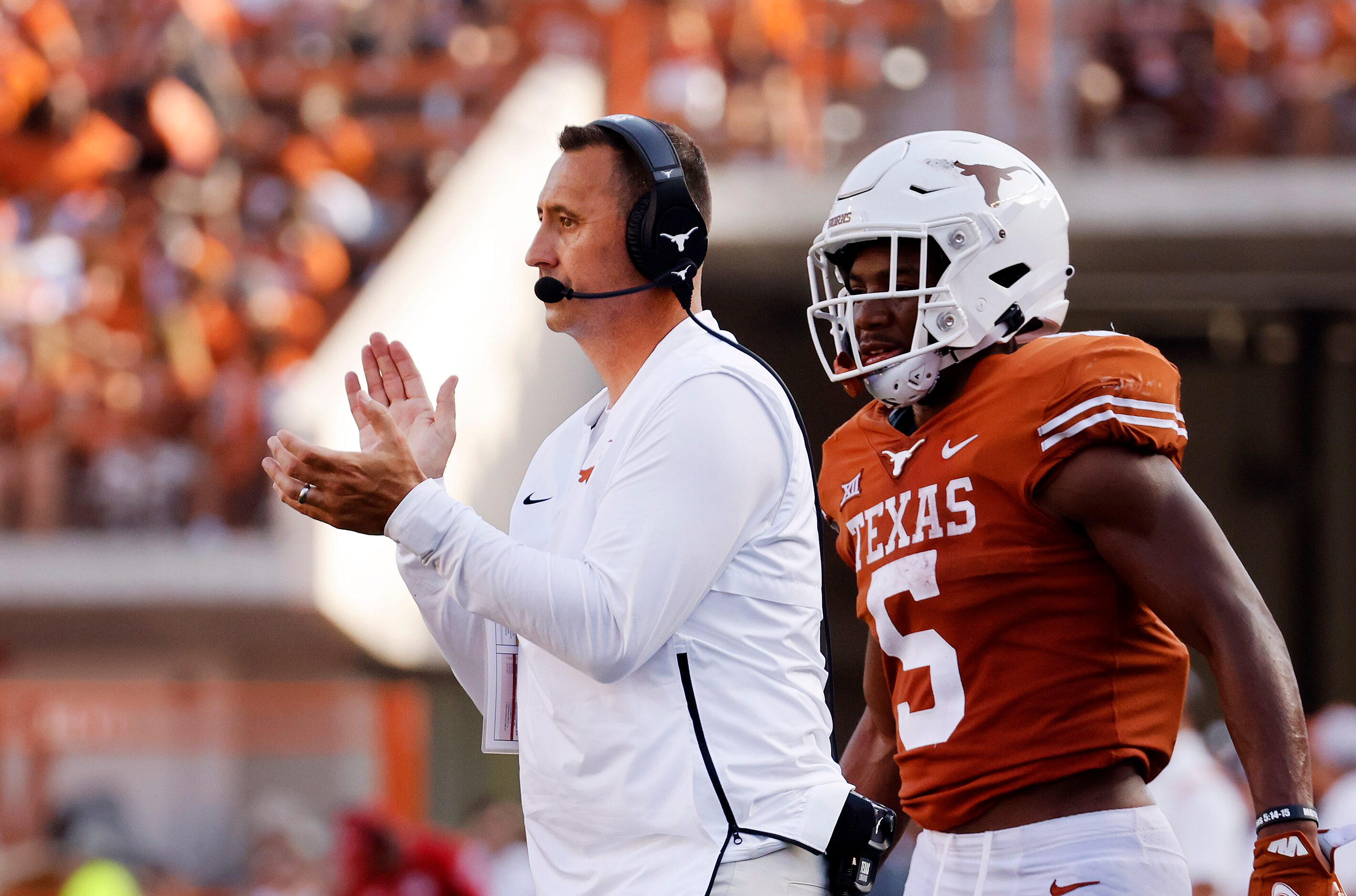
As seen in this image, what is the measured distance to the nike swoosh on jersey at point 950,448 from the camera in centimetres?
230

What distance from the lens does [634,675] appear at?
7.31 feet

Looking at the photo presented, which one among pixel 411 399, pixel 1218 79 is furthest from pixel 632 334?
pixel 1218 79

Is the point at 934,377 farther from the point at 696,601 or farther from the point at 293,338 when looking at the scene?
the point at 293,338

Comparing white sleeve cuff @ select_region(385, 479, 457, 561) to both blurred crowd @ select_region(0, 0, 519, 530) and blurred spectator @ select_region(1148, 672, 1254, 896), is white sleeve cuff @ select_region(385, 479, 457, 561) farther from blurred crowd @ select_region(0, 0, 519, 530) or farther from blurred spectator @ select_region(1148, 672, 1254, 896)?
blurred crowd @ select_region(0, 0, 519, 530)

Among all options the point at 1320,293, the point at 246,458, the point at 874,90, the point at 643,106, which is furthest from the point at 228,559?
the point at 1320,293

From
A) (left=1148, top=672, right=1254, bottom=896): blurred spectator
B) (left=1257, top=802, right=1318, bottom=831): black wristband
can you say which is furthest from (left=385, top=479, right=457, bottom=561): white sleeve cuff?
(left=1148, top=672, right=1254, bottom=896): blurred spectator

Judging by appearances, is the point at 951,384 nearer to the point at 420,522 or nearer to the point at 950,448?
the point at 950,448

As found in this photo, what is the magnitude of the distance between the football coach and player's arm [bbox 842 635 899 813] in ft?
0.98

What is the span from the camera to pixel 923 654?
234 centimetres

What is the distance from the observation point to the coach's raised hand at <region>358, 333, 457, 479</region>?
2527 millimetres

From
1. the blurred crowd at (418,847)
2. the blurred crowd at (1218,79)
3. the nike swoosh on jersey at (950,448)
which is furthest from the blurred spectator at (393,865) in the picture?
the blurred crowd at (1218,79)

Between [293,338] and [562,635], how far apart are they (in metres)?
8.53

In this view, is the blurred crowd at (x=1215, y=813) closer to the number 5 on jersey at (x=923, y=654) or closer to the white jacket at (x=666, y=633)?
the number 5 on jersey at (x=923, y=654)

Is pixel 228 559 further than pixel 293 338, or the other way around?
pixel 293 338
